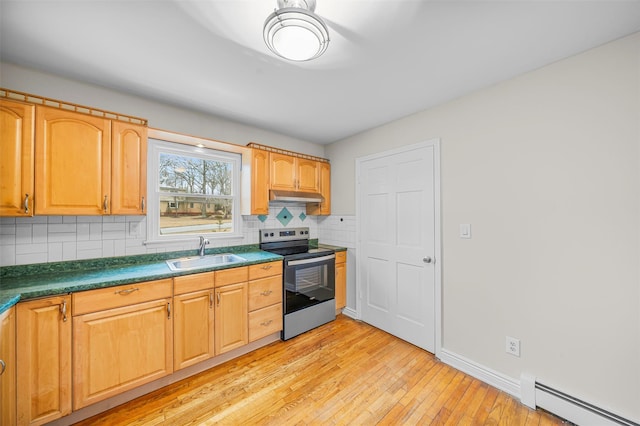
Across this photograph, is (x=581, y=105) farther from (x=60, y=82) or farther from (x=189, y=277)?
(x=60, y=82)

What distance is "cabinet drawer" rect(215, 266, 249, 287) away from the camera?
2135 mm

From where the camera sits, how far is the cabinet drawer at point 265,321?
7.66ft

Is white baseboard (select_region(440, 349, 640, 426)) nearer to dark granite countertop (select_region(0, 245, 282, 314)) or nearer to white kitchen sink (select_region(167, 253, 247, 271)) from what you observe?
dark granite countertop (select_region(0, 245, 282, 314))

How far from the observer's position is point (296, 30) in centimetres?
116

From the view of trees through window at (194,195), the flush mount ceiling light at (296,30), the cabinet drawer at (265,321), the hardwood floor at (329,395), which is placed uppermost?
the flush mount ceiling light at (296,30)

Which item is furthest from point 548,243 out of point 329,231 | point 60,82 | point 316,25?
point 60,82

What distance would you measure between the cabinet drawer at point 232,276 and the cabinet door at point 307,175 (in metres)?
1.33

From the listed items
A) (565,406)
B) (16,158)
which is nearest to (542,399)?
(565,406)

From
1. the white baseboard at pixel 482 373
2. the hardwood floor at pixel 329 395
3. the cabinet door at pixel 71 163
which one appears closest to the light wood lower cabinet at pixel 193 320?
the hardwood floor at pixel 329 395

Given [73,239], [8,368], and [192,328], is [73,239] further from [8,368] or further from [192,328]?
[192,328]

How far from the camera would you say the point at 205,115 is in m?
2.60

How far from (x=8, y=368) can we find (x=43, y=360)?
0.45 feet

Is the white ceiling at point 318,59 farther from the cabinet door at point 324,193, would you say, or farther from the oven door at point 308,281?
the oven door at point 308,281

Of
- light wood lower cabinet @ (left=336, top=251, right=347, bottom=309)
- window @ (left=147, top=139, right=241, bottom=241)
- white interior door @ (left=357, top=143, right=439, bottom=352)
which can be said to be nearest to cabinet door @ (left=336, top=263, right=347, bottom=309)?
light wood lower cabinet @ (left=336, top=251, right=347, bottom=309)
